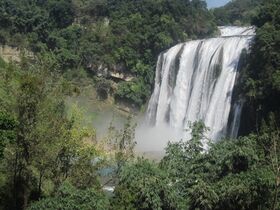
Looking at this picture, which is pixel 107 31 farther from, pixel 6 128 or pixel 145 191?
pixel 6 128

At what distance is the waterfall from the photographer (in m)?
53.3

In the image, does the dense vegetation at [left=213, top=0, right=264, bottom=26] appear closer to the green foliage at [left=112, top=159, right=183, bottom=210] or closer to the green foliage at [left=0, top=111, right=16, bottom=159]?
the green foliage at [left=112, top=159, right=183, bottom=210]

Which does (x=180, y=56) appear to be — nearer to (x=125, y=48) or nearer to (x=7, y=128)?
(x=125, y=48)

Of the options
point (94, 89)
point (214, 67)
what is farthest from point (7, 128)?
point (94, 89)

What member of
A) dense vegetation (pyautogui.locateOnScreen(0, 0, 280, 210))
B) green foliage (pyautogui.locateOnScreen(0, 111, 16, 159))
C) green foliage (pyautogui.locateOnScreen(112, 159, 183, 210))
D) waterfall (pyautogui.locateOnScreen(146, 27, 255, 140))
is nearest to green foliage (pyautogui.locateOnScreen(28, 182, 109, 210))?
dense vegetation (pyautogui.locateOnScreen(0, 0, 280, 210))

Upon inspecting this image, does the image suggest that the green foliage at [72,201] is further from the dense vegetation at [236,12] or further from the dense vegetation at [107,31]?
the dense vegetation at [236,12]

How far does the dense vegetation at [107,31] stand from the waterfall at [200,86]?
6.55 meters

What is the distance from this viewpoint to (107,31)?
77812 mm

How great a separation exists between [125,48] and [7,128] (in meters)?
52.5

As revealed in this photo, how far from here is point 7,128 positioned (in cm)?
2347

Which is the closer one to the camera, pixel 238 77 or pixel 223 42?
pixel 238 77

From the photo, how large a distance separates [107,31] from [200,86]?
2364cm

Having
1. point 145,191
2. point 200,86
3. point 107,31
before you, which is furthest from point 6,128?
point 107,31

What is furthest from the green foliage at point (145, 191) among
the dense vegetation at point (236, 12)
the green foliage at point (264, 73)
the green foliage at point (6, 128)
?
the dense vegetation at point (236, 12)
